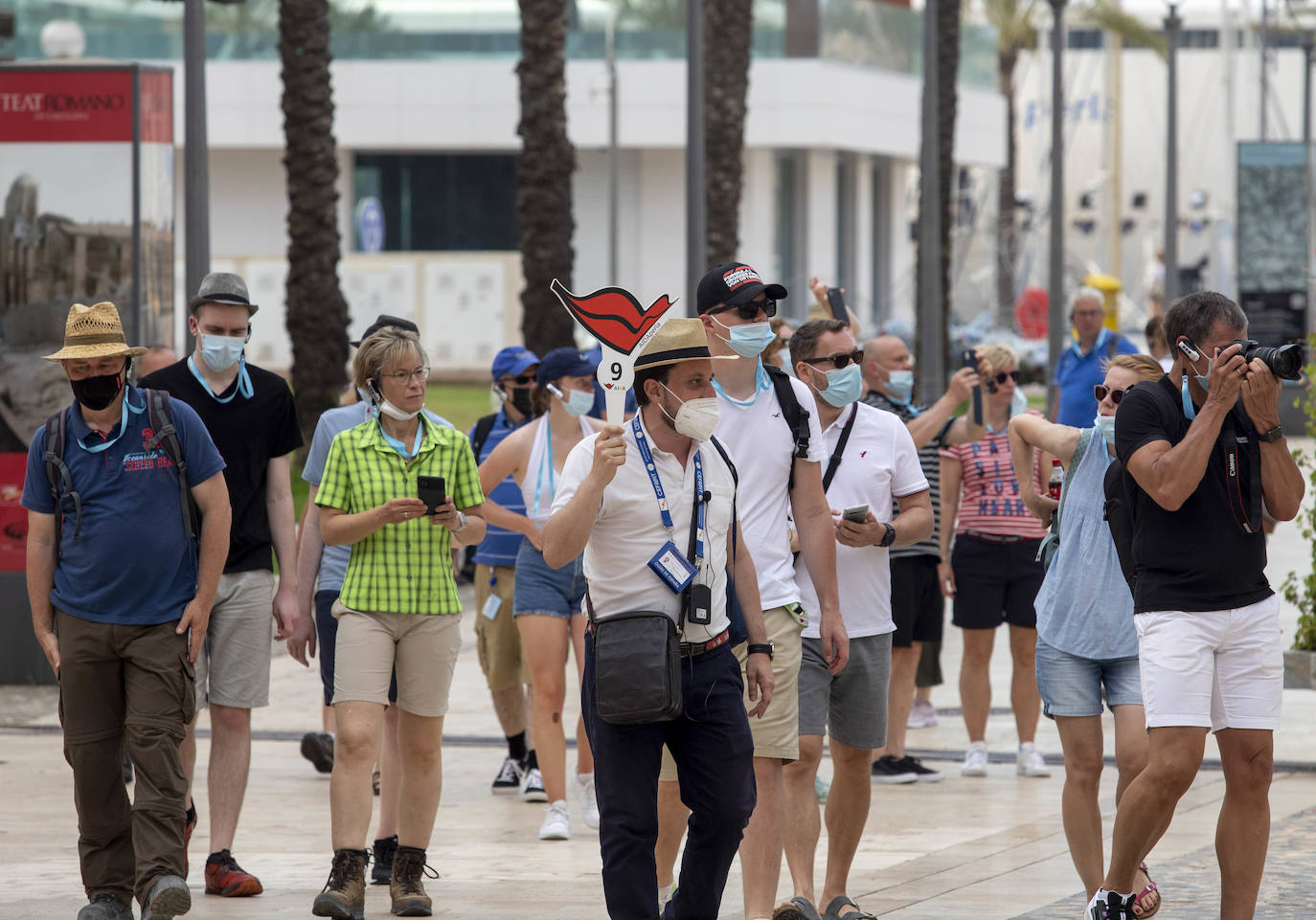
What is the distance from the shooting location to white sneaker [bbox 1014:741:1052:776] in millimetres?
9414

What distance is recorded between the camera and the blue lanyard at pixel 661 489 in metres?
5.38

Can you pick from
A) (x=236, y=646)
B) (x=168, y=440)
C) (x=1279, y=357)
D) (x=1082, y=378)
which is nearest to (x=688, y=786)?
(x=1279, y=357)

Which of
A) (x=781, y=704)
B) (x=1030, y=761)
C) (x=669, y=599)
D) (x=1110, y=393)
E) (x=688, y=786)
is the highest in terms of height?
(x=1110, y=393)

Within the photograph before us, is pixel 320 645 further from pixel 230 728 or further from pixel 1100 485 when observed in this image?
pixel 1100 485

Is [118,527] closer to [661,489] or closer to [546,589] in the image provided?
[661,489]

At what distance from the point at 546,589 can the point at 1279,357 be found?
141 inches

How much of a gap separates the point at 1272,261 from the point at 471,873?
82.2ft

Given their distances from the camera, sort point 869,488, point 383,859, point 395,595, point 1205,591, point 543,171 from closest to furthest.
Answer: point 1205,591, point 395,595, point 869,488, point 383,859, point 543,171

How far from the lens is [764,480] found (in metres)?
6.20

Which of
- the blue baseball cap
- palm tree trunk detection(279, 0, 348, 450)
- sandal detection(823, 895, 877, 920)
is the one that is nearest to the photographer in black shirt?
sandal detection(823, 895, 877, 920)

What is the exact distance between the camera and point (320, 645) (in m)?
7.62

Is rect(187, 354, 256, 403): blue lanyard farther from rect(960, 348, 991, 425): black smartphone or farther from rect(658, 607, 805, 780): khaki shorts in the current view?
rect(960, 348, 991, 425): black smartphone

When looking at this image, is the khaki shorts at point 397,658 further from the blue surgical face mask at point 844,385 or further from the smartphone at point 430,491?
the blue surgical face mask at point 844,385

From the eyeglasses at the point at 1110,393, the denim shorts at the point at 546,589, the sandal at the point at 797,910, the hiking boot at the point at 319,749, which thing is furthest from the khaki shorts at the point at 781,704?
the hiking boot at the point at 319,749
